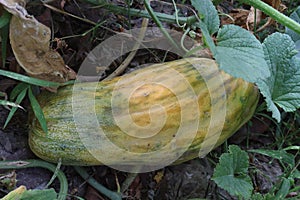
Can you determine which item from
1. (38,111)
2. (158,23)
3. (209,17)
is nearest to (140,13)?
(158,23)

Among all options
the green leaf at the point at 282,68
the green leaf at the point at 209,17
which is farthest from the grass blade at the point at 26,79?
the green leaf at the point at 282,68

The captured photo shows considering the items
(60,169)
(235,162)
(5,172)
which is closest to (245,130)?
(235,162)

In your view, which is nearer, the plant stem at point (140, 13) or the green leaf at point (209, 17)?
the green leaf at point (209, 17)

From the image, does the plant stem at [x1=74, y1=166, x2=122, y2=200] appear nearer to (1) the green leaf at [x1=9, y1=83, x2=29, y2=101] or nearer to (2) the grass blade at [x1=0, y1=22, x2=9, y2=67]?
(1) the green leaf at [x1=9, y1=83, x2=29, y2=101]

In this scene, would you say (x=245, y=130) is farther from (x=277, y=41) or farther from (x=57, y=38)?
(x=57, y=38)

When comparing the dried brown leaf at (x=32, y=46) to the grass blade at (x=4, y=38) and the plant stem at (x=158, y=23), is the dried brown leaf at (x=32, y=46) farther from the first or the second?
the plant stem at (x=158, y=23)

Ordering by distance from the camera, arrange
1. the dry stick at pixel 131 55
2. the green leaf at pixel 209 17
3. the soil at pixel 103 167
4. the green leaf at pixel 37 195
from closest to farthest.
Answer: the green leaf at pixel 37 195, the green leaf at pixel 209 17, the soil at pixel 103 167, the dry stick at pixel 131 55

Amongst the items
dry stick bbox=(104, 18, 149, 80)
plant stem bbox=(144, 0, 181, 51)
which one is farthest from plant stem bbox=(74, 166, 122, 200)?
plant stem bbox=(144, 0, 181, 51)
